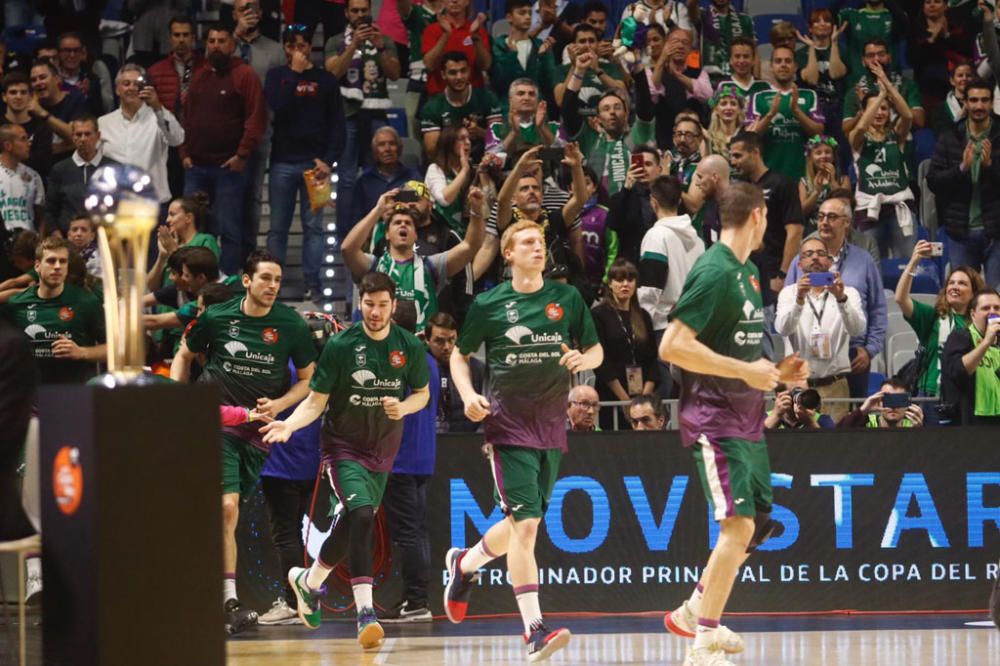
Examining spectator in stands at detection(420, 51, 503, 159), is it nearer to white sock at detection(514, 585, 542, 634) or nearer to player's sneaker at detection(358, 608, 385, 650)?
player's sneaker at detection(358, 608, 385, 650)

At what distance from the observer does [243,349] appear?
409 inches

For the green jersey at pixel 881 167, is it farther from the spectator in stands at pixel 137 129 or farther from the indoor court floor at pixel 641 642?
the spectator in stands at pixel 137 129

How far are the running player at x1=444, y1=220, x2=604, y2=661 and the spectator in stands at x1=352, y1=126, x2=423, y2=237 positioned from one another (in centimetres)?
→ 444

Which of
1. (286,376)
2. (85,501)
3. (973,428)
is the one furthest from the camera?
(973,428)

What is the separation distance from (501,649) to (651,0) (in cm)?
819

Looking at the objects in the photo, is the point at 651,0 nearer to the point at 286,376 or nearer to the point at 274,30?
the point at 274,30

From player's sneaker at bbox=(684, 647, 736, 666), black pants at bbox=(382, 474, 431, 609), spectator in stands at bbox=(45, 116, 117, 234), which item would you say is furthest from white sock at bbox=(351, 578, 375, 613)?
spectator in stands at bbox=(45, 116, 117, 234)

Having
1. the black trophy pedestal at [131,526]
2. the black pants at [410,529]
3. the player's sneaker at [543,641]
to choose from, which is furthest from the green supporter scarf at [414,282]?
the black trophy pedestal at [131,526]

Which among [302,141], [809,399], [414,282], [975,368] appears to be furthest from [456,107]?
[975,368]

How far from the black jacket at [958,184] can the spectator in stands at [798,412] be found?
3.35m

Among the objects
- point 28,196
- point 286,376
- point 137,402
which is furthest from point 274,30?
point 137,402

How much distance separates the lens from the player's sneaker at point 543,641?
8.68 m

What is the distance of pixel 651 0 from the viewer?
51.4ft

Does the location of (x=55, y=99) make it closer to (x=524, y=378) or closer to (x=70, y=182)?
(x=70, y=182)
